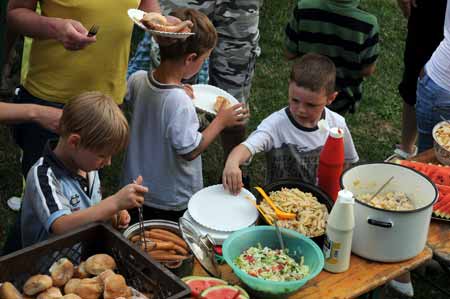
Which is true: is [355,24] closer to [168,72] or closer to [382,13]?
[168,72]

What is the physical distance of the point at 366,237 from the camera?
8.95 ft

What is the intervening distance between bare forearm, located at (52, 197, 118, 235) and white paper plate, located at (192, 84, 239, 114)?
4.02 ft

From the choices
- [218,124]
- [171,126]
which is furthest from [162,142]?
[218,124]

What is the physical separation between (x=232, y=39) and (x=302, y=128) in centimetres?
132

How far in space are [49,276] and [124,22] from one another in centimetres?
145

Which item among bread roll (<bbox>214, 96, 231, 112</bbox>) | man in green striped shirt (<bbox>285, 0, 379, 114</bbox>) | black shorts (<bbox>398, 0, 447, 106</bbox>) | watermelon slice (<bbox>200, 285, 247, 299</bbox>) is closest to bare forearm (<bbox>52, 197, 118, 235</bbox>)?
watermelon slice (<bbox>200, 285, 247, 299</bbox>)

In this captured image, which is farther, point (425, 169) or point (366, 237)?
point (425, 169)

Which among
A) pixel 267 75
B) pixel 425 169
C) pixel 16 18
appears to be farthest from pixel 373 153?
pixel 16 18

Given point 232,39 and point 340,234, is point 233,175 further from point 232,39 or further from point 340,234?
point 232,39

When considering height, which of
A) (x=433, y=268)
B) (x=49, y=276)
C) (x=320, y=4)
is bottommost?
(x=433, y=268)

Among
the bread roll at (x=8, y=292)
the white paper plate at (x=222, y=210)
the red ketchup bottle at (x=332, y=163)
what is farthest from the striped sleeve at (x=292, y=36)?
the bread roll at (x=8, y=292)

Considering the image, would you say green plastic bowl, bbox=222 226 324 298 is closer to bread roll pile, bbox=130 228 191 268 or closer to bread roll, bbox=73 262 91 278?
bread roll pile, bbox=130 228 191 268

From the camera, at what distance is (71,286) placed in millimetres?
2262

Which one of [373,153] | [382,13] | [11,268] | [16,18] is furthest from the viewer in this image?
[382,13]
